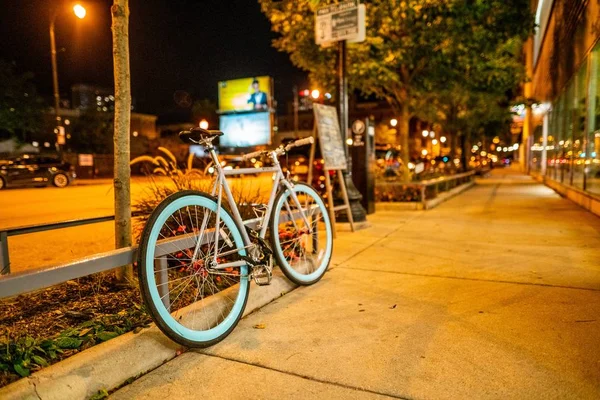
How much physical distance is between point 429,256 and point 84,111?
127ft

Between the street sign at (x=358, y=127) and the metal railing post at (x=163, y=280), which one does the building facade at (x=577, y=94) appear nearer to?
the street sign at (x=358, y=127)

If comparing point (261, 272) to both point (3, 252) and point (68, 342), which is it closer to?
point (68, 342)

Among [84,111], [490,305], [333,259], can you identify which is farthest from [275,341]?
[84,111]

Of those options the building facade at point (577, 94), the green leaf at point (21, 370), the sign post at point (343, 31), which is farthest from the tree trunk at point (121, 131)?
the building facade at point (577, 94)

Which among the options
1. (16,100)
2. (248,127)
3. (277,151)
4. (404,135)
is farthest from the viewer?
(248,127)

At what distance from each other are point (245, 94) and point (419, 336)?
176 feet

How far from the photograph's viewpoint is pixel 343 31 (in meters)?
7.39

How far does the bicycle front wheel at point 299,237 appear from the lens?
4211 mm

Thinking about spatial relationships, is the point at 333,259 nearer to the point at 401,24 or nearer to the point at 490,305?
the point at 490,305

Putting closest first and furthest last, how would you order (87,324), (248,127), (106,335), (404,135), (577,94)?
(106,335) → (87,324) → (577,94) → (404,135) → (248,127)

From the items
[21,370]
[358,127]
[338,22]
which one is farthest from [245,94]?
[21,370]

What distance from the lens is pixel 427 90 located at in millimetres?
14453

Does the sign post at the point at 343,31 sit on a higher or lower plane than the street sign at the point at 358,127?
higher

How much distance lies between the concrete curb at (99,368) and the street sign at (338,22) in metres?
5.98
